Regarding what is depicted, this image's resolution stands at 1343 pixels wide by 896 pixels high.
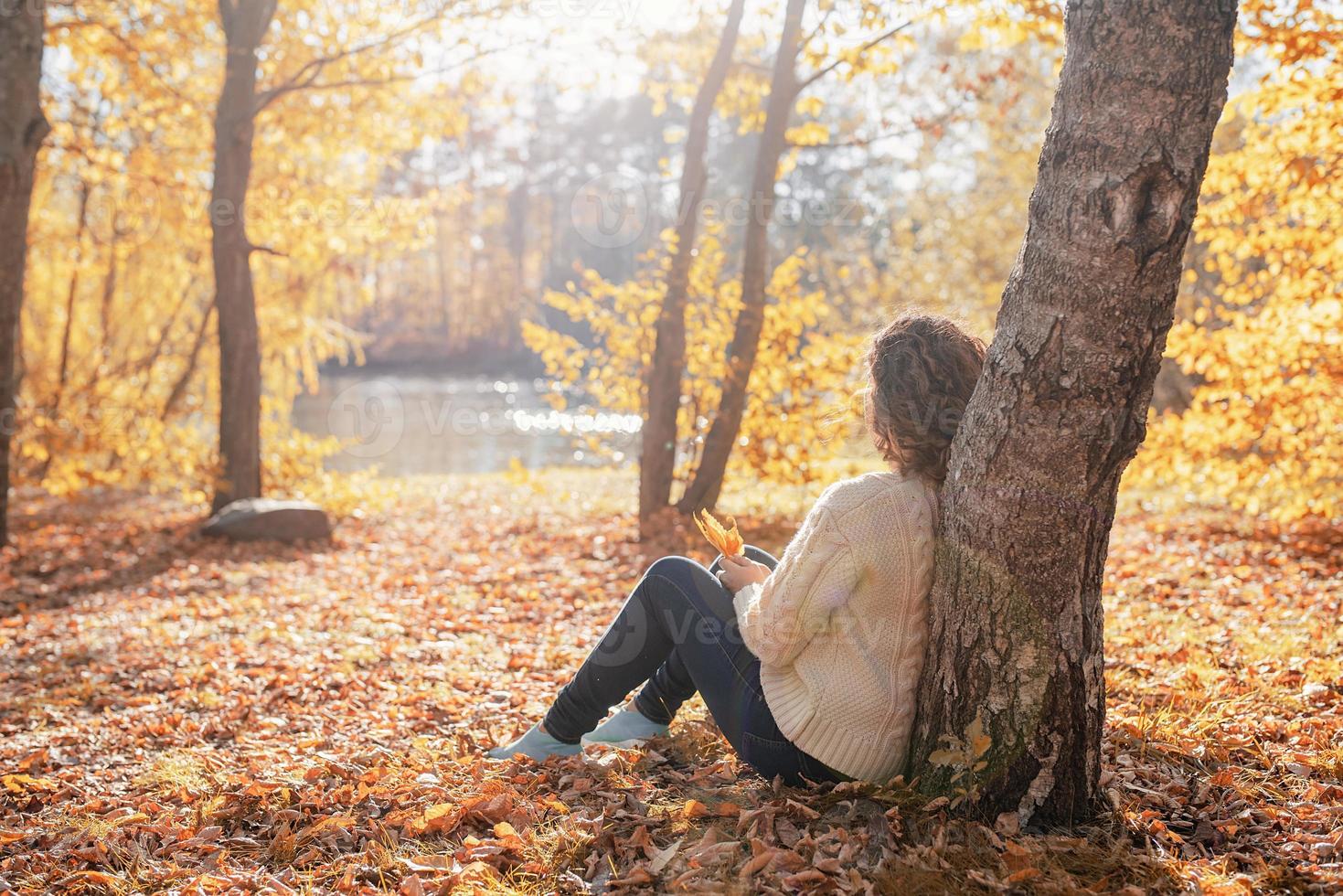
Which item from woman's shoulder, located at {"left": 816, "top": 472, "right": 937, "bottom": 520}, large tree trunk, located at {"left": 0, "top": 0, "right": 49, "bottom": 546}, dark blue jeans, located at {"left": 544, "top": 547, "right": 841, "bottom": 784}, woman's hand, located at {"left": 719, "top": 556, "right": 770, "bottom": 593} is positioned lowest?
dark blue jeans, located at {"left": 544, "top": 547, "right": 841, "bottom": 784}

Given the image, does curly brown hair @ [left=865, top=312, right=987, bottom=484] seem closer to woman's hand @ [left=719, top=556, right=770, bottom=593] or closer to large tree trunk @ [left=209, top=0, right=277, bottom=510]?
woman's hand @ [left=719, top=556, right=770, bottom=593]

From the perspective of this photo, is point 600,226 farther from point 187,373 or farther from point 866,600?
point 866,600

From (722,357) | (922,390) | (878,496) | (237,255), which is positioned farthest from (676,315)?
(878,496)

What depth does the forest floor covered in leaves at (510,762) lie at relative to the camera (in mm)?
2182

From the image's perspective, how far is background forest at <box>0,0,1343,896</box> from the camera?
90.0 inches

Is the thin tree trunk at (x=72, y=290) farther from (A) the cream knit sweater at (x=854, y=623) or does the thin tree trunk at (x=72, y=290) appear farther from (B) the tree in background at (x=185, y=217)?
(A) the cream knit sweater at (x=854, y=623)

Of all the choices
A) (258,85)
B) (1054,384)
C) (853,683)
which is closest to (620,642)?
(853,683)

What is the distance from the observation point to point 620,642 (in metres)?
2.77

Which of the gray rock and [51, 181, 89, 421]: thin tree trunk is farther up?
[51, 181, 89, 421]: thin tree trunk

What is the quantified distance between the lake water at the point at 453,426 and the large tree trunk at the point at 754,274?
1.14 metres

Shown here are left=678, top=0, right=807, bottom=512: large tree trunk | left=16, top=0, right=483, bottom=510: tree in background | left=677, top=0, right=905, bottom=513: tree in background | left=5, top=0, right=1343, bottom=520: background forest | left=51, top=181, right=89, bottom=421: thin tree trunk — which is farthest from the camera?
left=51, top=181, right=89, bottom=421: thin tree trunk

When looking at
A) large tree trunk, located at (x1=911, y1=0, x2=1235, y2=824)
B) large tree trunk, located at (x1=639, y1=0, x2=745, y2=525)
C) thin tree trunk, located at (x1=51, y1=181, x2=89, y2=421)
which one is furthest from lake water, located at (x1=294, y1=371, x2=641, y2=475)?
Answer: large tree trunk, located at (x1=911, y1=0, x2=1235, y2=824)

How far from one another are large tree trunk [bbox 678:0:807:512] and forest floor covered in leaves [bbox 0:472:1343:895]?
1494 millimetres

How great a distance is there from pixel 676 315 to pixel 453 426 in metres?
14.3
